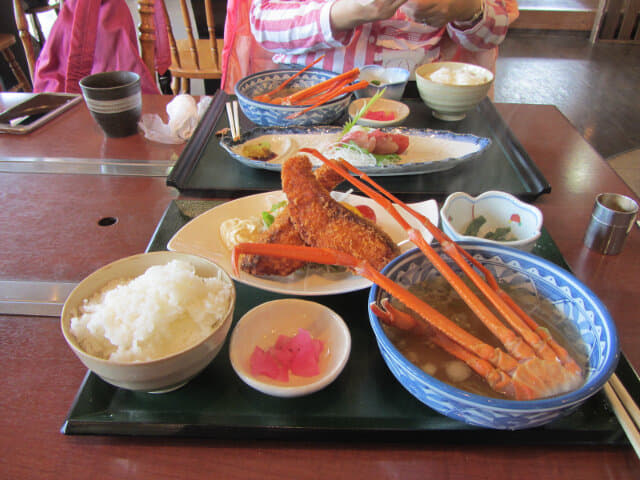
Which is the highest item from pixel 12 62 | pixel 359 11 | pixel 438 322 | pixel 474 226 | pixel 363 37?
pixel 359 11

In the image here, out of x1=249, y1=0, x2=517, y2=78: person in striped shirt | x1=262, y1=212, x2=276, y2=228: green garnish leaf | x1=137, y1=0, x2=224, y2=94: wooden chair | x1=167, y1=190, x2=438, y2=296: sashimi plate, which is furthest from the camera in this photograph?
x1=137, y1=0, x2=224, y2=94: wooden chair

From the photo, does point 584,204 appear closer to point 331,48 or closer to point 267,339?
point 267,339

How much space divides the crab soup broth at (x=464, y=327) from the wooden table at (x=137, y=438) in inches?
5.2

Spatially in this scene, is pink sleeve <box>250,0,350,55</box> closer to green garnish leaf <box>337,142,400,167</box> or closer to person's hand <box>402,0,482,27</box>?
person's hand <box>402,0,482,27</box>

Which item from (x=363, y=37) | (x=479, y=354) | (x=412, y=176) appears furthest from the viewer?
(x=363, y=37)

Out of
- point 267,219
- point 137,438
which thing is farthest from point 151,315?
point 267,219

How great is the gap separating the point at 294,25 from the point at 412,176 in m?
1.35

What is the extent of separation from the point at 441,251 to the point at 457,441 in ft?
1.32

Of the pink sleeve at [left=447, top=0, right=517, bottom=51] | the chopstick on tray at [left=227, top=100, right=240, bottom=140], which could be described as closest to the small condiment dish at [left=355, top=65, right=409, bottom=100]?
the pink sleeve at [left=447, top=0, right=517, bottom=51]

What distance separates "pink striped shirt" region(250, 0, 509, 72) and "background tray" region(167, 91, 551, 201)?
897 mm

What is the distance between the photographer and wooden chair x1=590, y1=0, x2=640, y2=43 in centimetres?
653

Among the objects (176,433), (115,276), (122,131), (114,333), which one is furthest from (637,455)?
(122,131)

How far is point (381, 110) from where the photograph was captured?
7.14 ft

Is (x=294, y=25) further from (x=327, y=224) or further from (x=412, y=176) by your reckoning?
(x=327, y=224)
